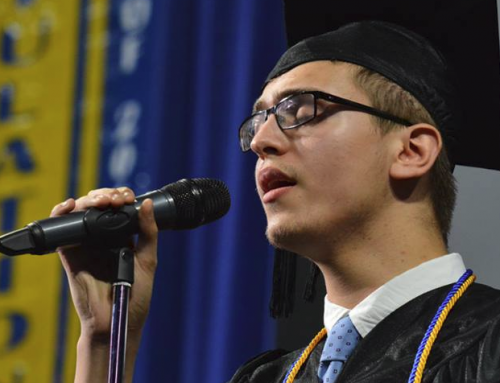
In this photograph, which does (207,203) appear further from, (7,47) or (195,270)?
(7,47)

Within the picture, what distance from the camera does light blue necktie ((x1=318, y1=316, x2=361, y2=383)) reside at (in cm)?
137

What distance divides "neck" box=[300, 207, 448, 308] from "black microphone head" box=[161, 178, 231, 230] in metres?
0.21

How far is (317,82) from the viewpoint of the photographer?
152 centimetres

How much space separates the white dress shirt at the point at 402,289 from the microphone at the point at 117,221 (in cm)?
30

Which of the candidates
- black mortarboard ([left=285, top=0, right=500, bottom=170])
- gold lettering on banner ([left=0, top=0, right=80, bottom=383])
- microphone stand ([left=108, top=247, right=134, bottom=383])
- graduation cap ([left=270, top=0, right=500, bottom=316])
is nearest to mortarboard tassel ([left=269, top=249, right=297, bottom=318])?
graduation cap ([left=270, top=0, right=500, bottom=316])

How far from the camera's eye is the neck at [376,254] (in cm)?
143

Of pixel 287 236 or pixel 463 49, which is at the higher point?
pixel 463 49

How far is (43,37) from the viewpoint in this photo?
228cm

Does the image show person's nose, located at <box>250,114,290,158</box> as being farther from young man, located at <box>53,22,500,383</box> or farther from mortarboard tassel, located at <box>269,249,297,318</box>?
mortarboard tassel, located at <box>269,249,297,318</box>

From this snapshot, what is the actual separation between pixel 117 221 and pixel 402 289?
1.65 ft

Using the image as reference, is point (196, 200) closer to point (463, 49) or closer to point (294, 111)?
point (294, 111)

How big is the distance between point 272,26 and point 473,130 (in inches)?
26.1

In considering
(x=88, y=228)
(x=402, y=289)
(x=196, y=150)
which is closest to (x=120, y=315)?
(x=88, y=228)

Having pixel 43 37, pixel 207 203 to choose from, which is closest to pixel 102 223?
pixel 207 203
